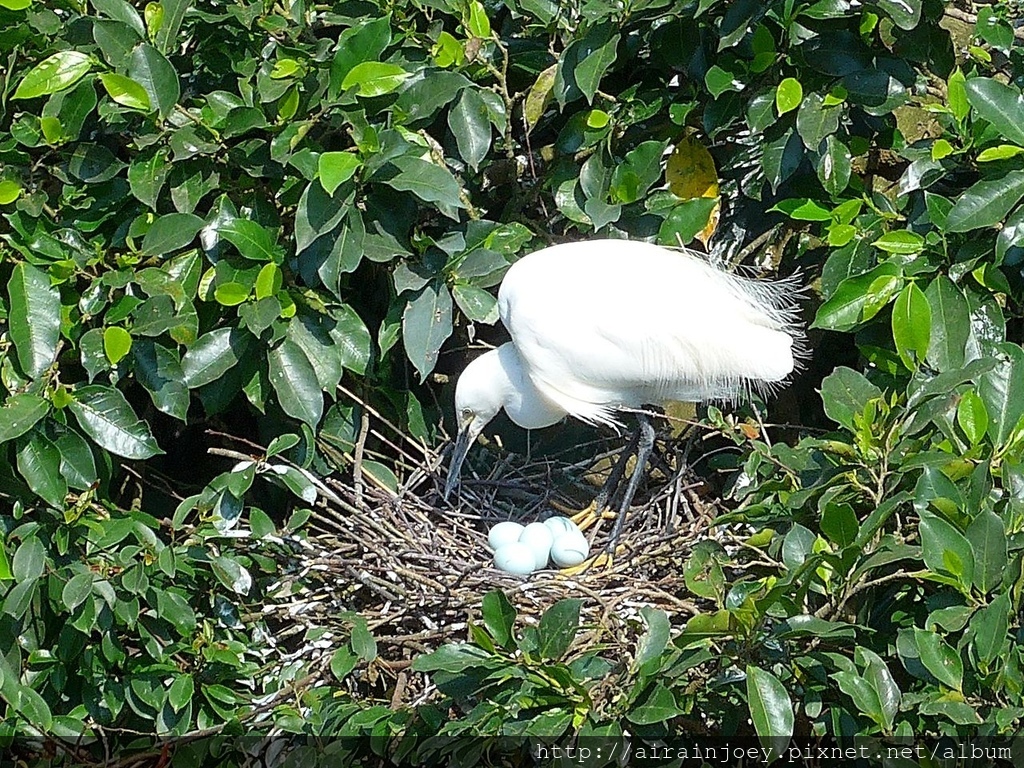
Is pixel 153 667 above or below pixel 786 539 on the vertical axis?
below

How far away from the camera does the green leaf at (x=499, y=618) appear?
1.51 meters

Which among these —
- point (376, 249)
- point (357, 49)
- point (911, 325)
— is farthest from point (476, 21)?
point (911, 325)

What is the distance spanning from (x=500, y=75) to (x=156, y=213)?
2.02 ft

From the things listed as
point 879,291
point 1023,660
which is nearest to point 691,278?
point 879,291

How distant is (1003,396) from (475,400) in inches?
36.1

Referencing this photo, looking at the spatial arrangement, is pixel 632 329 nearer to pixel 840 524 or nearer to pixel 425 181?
pixel 425 181

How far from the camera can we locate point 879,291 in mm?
1848

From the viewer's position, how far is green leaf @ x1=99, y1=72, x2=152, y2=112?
1.82m

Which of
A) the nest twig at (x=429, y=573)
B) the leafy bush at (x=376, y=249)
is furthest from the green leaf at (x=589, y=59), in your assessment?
the nest twig at (x=429, y=573)

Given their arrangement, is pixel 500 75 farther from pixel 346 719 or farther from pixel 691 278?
pixel 346 719

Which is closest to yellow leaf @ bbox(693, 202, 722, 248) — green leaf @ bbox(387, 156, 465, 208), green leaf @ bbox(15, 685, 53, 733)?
green leaf @ bbox(387, 156, 465, 208)

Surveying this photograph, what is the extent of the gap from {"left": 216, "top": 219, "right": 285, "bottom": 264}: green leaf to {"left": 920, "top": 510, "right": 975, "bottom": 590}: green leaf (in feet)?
3.43

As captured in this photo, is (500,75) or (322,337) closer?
(322,337)

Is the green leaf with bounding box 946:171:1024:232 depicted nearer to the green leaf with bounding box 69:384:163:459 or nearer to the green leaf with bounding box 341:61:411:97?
the green leaf with bounding box 341:61:411:97
